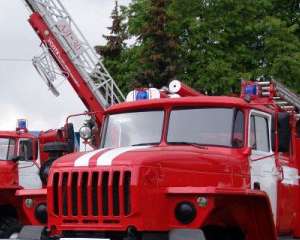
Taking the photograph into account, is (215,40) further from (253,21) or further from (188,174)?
(188,174)

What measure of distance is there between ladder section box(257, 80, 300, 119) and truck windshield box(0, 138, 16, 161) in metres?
6.20

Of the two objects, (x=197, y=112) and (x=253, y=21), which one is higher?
(x=253, y=21)

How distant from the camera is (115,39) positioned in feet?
121

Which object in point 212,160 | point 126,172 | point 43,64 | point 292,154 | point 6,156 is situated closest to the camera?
point 126,172

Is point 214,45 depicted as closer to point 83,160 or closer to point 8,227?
point 8,227

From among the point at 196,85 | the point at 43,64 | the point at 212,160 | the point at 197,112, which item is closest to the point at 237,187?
the point at 212,160

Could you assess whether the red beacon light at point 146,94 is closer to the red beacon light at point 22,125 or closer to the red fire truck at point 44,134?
the red fire truck at point 44,134

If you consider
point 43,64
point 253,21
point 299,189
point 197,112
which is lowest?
point 299,189

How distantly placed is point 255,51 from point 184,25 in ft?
9.64

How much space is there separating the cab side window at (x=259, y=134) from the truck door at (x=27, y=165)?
23.4ft

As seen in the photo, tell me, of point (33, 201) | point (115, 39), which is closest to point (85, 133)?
point (33, 201)

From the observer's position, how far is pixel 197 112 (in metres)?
10.0

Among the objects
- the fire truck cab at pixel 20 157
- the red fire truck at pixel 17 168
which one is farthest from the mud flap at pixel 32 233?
the fire truck cab at pixel 20 157

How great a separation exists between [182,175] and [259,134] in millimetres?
1744
